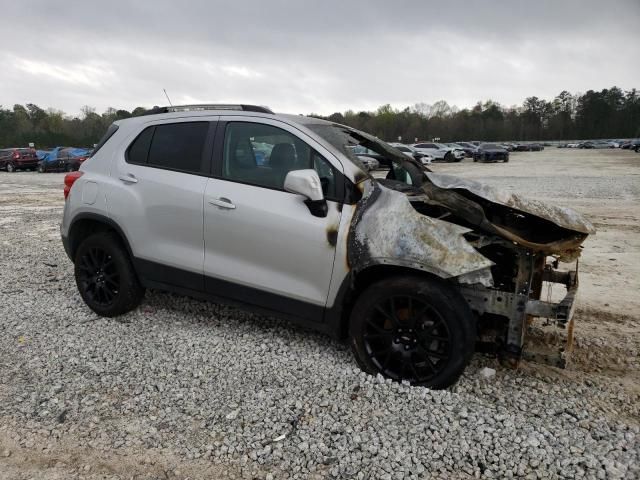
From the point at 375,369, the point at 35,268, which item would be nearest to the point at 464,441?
the point at 375,369

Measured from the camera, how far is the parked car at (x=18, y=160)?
3262 centimetres

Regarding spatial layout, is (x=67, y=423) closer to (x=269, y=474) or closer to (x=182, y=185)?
(x=269, y=474)

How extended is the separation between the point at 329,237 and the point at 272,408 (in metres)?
1.18

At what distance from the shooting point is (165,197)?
409cm

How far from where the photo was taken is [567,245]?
10.4ft

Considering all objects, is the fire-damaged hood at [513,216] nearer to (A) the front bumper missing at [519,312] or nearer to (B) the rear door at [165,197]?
(A) the front bumper missing at [519,312]

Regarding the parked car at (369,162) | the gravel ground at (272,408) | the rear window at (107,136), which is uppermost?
the rear window at (107,136)

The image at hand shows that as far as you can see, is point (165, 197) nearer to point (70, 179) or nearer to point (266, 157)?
point (266, 157)

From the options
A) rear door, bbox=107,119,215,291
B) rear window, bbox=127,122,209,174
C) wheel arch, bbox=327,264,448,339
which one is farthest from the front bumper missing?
rear window, bbox=127,122,209,174

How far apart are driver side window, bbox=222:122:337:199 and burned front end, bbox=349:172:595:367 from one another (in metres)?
0.45

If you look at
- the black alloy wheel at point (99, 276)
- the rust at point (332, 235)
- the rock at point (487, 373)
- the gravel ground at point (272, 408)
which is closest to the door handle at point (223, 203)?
the rust at point (332, 235)

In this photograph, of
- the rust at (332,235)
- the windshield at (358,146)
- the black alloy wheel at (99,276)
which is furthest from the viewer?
the black alloy wheel at (99,276)

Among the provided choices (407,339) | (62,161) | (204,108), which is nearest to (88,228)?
(204,108)

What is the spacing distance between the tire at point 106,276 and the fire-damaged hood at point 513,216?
2710mm
